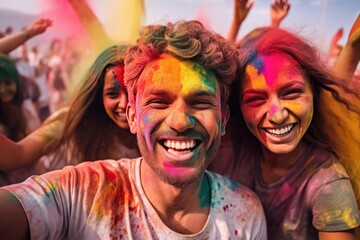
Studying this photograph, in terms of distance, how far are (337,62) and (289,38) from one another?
58cm

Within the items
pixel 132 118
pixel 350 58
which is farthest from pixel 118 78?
pixel 350 58

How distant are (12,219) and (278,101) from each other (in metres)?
1.02

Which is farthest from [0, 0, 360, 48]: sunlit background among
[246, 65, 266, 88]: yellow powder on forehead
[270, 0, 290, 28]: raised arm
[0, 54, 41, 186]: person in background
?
[246, 65, 266, 88]: yellow powder on forehead

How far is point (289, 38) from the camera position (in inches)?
65.3

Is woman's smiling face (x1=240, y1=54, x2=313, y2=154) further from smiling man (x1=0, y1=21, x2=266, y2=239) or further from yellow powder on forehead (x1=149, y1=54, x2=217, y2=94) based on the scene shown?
yellow powder on forehead (x1=149, y1=54, x2=217, y2=94)

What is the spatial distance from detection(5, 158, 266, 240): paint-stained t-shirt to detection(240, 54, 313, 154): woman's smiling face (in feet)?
1.00

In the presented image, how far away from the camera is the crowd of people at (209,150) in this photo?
4.43 ft

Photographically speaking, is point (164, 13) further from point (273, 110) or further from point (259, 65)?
point (273, 110)

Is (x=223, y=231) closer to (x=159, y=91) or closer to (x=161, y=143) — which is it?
(x=161, y=143)

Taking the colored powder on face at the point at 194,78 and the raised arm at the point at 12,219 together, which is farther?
the colored powder on face at the point at 194,78

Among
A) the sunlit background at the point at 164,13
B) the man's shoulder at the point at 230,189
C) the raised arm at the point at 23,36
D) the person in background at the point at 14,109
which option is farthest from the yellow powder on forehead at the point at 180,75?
the raised arm at the point at 23,36

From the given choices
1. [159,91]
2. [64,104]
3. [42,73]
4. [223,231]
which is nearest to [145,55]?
[159,91]

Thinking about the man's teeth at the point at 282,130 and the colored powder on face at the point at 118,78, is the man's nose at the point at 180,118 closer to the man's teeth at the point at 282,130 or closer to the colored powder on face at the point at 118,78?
the man's teeth at the point at 282,130

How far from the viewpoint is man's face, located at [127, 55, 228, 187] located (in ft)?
4.46
